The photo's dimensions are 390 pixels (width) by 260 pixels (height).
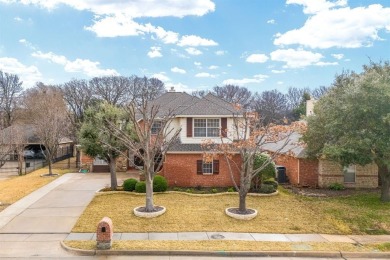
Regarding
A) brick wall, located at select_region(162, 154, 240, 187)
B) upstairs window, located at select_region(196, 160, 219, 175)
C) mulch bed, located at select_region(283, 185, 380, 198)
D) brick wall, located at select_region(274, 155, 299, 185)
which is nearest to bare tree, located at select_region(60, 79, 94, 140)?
brick wall, located at select_region(162, 154, 240, 187)

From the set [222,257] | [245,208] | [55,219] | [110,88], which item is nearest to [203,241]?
[222,257]

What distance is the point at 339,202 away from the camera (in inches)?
698

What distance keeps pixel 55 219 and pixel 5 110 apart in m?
52.4

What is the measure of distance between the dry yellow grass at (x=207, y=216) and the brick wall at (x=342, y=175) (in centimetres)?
437

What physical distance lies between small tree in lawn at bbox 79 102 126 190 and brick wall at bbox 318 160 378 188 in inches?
524

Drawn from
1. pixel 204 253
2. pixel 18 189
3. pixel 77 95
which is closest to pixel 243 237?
pixel 204 253

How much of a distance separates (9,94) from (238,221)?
196 ft

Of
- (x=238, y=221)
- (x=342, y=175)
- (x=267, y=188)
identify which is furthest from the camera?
(x=342, y=175)

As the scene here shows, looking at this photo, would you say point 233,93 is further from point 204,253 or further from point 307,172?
point 204,253

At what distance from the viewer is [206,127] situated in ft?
75.7

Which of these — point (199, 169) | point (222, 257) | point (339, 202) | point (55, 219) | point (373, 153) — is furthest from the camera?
point (199, 169)

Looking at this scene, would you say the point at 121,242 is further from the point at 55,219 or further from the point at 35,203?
the point at 35,203

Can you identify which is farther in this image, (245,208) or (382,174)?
(382,174)

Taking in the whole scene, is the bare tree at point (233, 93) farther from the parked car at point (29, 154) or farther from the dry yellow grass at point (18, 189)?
the dry yellow grass at point (18, 189)
